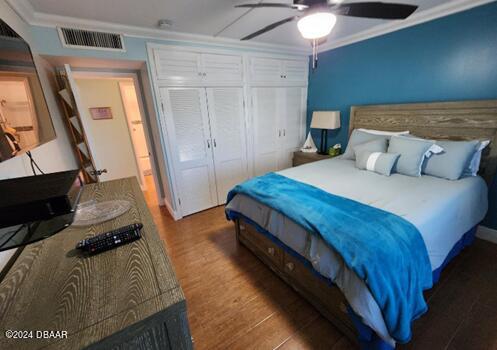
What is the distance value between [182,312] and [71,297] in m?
0.36

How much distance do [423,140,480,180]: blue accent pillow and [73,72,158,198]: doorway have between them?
12.7ft

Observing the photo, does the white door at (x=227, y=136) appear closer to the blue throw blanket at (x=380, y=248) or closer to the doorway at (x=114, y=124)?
the doorway at (x=114, y=124)

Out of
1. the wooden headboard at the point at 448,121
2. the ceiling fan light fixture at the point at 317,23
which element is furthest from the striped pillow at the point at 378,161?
the ceiling fan light fixture at the point at 317,23

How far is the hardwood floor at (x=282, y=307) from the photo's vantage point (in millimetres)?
1368

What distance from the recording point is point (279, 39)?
9.64ft

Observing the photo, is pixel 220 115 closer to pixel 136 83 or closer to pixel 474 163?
pixel 136 83

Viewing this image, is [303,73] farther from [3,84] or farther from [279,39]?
[3,84]

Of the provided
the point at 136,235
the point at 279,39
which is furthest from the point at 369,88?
the point at 136,235

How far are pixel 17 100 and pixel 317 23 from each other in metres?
1.80

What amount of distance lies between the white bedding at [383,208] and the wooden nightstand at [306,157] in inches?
40.1

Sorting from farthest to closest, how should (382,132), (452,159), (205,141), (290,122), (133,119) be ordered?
(133,119)
(290,122)
(205,141)
(382,132)
(452,159)

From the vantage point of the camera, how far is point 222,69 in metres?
2.91

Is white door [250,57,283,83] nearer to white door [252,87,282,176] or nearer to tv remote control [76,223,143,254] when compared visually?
white door [252,87,282,176]

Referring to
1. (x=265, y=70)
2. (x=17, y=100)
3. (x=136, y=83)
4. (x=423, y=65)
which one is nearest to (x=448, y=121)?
(x=423, y=65)
